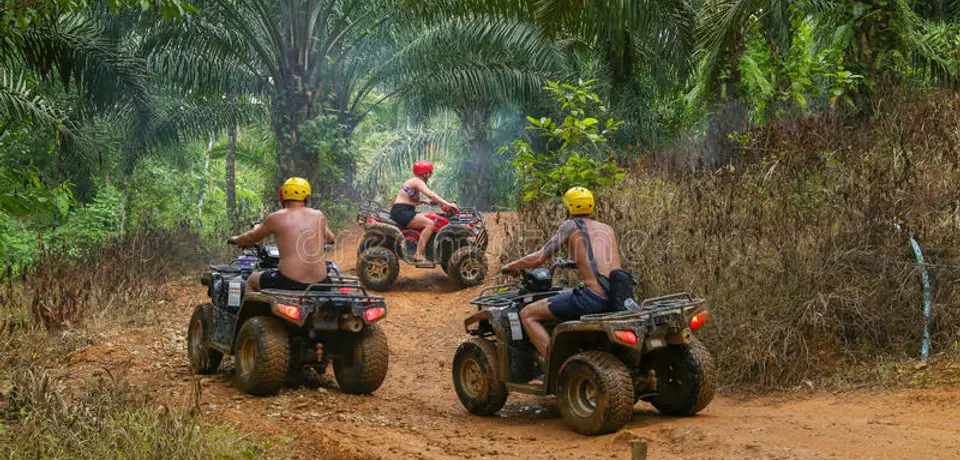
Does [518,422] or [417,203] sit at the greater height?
[417,203]

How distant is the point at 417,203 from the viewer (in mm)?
14773

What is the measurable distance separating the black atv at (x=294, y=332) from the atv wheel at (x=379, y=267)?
17.5 feet

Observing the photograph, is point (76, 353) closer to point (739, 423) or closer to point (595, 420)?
point (595, 420)

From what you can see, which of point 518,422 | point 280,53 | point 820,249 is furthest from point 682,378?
point 280,53

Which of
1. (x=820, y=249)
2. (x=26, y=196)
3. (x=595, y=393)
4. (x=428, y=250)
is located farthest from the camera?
(x=428, y=250)

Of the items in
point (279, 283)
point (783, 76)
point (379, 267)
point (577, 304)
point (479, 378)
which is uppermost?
point (783, 76)

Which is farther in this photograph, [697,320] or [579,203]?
[579,203]

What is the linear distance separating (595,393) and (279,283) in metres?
2.96

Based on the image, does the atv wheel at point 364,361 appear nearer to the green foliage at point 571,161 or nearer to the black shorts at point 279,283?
the black shorts at point 279,283

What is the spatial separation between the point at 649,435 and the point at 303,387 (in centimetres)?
323

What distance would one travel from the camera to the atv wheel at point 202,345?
8.90 meters

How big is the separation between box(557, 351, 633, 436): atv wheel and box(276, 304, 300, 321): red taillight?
2.18 meters

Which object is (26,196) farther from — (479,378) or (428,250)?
(428,250)

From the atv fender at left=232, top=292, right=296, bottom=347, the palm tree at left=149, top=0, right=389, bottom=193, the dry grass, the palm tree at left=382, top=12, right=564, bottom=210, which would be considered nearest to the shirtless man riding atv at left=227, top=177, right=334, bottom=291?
the atv fender at left=232, top=292, right=296, bottom=347
